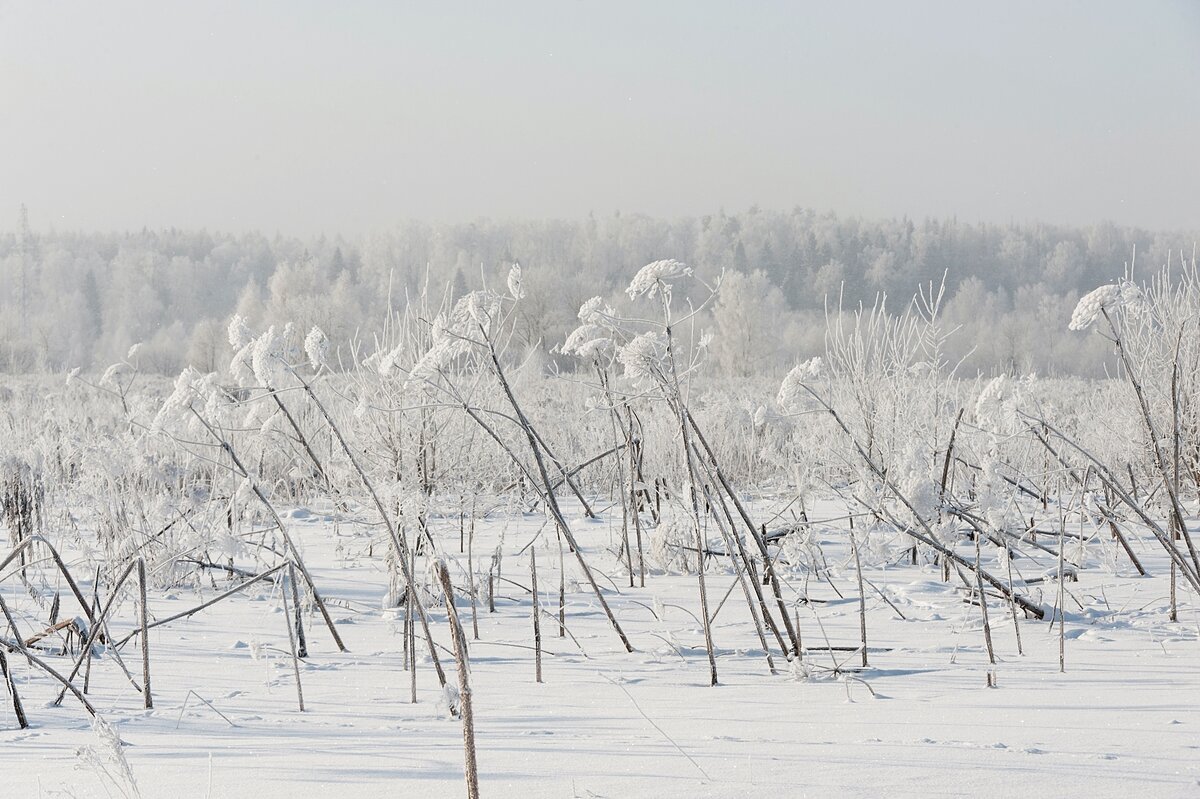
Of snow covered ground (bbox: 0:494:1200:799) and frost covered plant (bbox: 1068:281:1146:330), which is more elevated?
frost covered plant (bbox: 1068:281:1146:330)

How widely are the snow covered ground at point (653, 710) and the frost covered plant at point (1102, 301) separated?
90 cm

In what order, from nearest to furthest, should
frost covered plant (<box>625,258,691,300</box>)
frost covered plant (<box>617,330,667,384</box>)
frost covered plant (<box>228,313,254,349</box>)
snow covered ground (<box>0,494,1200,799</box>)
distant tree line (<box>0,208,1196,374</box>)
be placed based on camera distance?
snow covered ground (<box>0,494,1200,799</box>)
frost covered plant (<box>625,258,691,300</box>)
frost covered plant (<box>617,330,667,384</box>)
frost covered plant (<box>228,313,254,349</box>)
distant tree line (<box>0,208,1196,374</box>)

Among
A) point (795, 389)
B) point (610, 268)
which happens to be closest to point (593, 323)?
point (795, 389)

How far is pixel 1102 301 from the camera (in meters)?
2.49

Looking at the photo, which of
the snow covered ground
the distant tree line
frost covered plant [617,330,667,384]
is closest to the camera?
the snow covered ground

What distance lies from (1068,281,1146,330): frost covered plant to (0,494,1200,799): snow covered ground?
0.90 m

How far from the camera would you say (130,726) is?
7.45 ft

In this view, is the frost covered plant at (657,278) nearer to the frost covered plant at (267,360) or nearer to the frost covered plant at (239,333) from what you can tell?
the frost covered plant at (267,360)

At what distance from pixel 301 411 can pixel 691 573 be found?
18.5ft

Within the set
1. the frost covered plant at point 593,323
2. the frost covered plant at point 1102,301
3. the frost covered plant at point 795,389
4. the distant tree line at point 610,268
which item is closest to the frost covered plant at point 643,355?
the frost covered plant at point 593,323

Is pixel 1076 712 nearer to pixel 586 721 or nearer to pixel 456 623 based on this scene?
pixel 586 721

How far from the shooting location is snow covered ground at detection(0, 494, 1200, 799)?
1.70 m

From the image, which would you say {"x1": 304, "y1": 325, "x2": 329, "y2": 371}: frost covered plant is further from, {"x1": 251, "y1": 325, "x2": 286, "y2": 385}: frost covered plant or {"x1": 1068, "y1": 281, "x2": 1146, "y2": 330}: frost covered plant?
{"x1": 1068, "y1": 281, "x2": 1146, "y2": 330}: frost covered plant

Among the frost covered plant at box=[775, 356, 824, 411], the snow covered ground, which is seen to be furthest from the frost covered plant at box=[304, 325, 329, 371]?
the frost covered plant at box=[775, 356, 824, 411]
